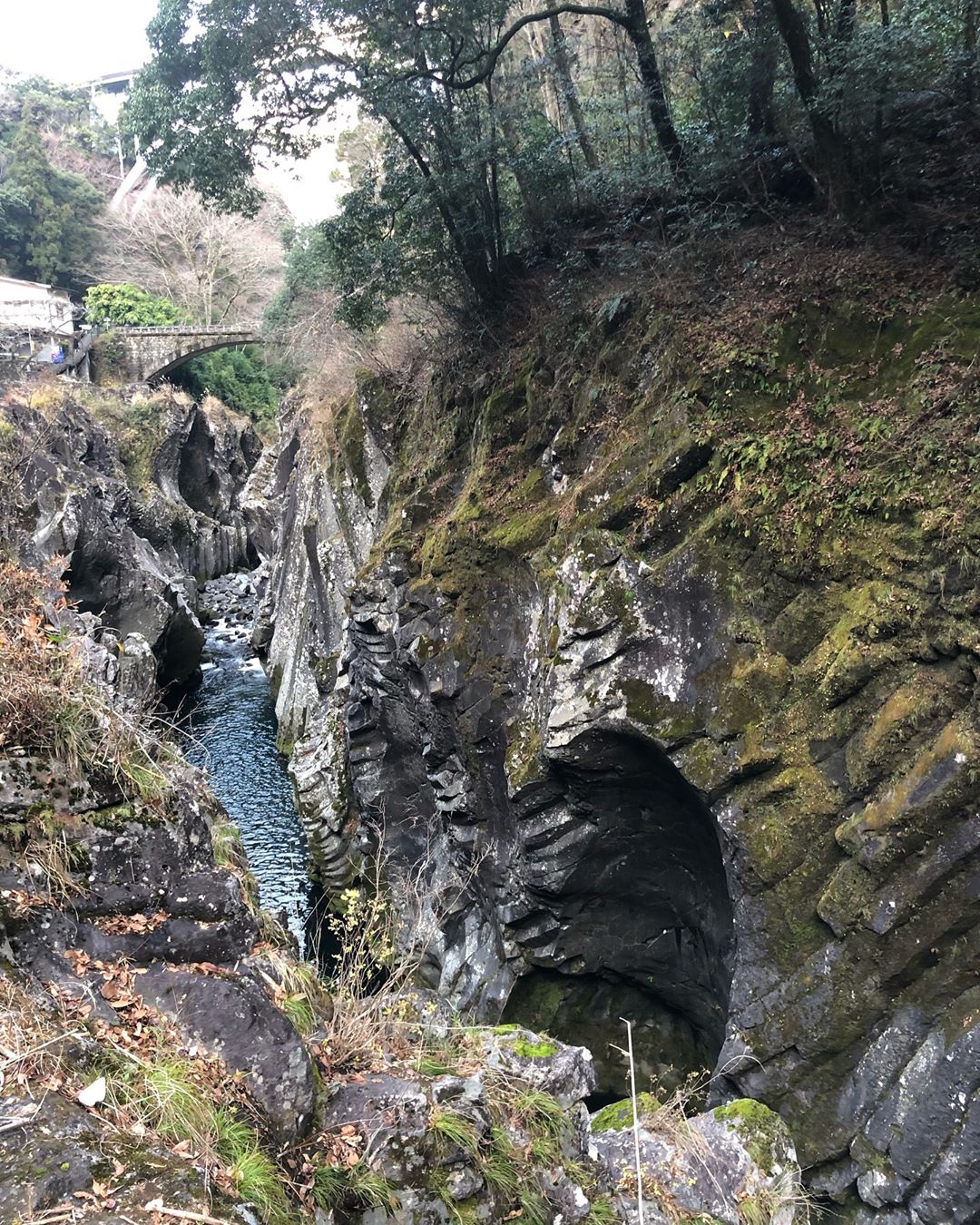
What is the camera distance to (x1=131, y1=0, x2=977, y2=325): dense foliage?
8922mm

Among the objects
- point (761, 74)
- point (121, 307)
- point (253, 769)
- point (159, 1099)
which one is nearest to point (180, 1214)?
point (159, 1099)

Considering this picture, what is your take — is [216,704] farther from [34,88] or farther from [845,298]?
[34,88]

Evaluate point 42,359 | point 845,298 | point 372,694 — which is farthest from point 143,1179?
point 42,359

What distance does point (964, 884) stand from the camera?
6.54 metres

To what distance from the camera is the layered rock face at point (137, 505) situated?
20.9 meters

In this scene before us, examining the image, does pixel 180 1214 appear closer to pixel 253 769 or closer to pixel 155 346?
pixel 253 769

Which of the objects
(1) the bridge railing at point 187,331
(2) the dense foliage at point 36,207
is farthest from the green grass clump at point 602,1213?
(2) the dense foliage at point 36,207

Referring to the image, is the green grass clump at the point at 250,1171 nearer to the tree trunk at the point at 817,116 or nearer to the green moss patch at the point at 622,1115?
the green moss patch at the point at 622,1115

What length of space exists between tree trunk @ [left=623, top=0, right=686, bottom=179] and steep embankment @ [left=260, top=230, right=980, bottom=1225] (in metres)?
2.37

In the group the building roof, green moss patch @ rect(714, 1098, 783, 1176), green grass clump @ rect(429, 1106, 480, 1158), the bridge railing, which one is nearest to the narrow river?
green moss patch @ rect(714, 1098, 783, 1176)

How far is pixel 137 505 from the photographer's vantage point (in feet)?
93.9

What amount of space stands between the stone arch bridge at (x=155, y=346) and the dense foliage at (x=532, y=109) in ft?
90.4

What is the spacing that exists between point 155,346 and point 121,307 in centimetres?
283

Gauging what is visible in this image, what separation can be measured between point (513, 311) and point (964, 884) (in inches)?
449
